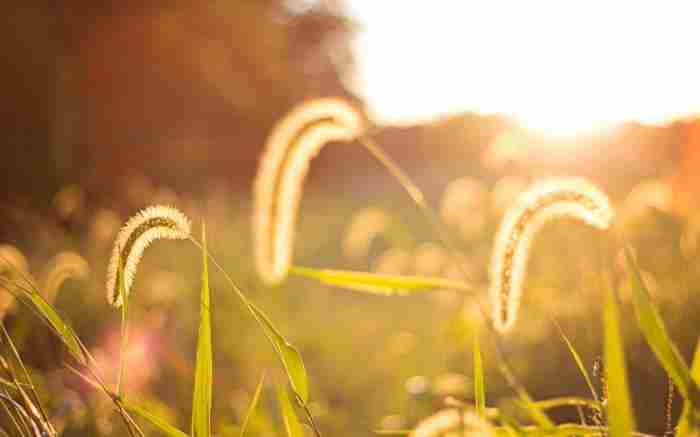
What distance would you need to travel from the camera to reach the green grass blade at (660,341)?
2.97ft

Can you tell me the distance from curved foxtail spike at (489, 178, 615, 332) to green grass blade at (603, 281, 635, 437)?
24 cm

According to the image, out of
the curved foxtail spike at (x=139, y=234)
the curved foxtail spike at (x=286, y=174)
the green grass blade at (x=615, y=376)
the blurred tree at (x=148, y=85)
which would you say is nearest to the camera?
the green grass blade at (x=615, y=376)

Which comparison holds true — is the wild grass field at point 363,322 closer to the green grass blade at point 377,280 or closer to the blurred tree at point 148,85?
the green grass blade at point 377,280

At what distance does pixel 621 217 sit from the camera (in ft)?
12.2

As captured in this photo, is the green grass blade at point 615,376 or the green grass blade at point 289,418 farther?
the green grass blade at point 289,418

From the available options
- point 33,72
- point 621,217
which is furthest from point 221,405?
point 33,72

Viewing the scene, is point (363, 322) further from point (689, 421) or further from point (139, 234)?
point (689, 421)

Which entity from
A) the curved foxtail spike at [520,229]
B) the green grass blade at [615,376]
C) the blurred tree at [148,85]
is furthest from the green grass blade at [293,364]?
the blurred tree at [148,85]

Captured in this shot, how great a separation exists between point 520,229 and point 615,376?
0.31 m

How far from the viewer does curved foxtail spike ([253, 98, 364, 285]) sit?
1.18 metres

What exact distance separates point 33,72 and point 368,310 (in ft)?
22.4

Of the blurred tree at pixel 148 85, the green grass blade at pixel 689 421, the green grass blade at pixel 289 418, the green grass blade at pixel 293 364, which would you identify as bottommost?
the green grass blade at pixel 689 421

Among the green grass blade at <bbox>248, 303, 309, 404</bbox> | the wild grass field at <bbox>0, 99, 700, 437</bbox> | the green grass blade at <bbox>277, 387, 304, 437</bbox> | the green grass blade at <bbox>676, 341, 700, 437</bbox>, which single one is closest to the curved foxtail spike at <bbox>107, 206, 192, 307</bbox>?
the wild grass field at <bbox>0, 99, 700, 437</bbox>

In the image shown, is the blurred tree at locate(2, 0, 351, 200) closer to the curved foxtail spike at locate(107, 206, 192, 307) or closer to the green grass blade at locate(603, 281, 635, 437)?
the curved foxtail spike at locate(107, 206, 192, 307)
